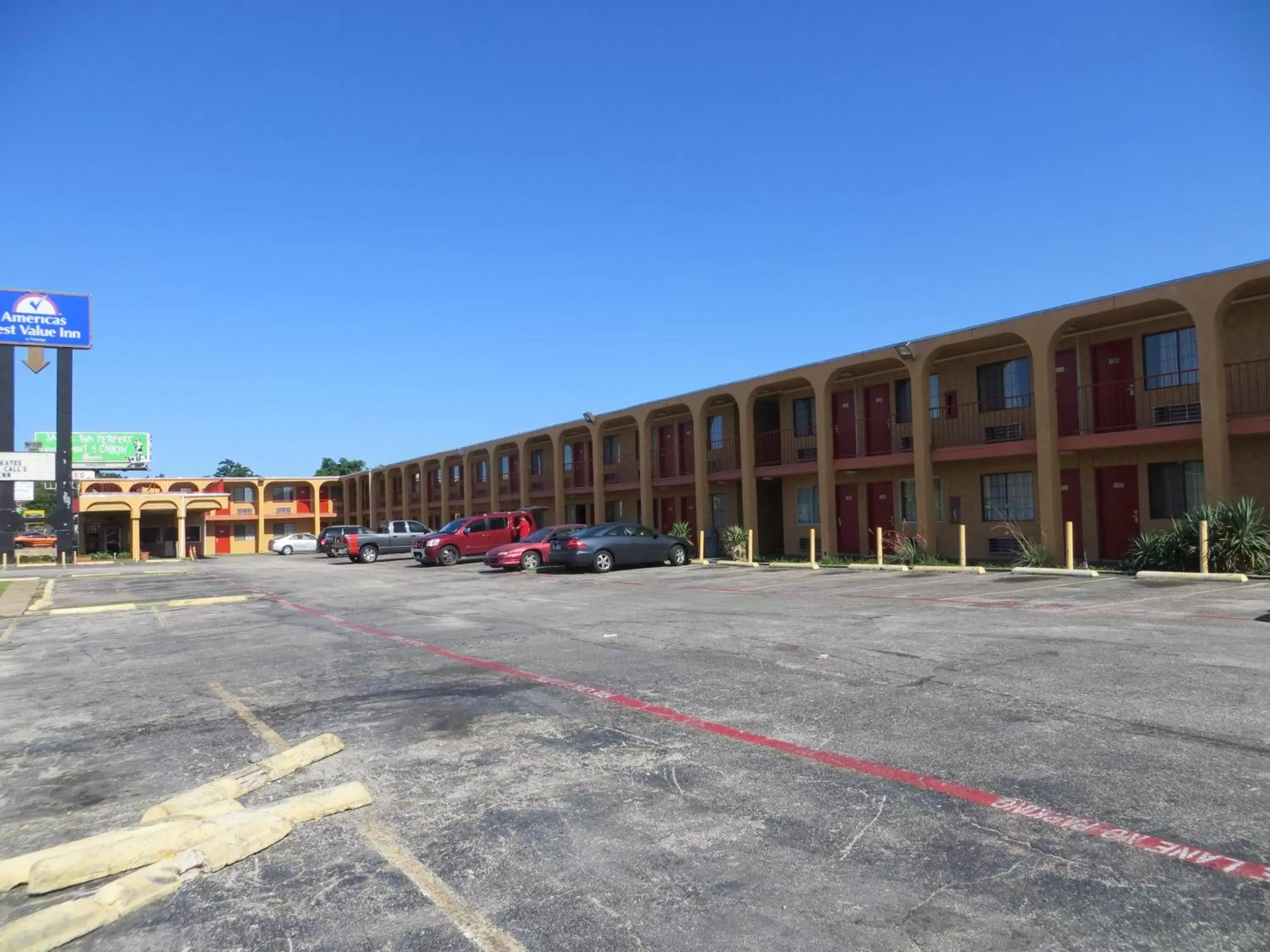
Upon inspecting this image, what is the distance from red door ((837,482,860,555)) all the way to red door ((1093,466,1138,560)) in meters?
7.22

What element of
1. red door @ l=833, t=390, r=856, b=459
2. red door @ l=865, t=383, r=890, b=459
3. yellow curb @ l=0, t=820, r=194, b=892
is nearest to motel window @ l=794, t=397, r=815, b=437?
red door @ l=833, t=390, r=856, b=459

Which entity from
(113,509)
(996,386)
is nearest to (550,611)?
(996,386)

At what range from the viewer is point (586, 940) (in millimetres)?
3195

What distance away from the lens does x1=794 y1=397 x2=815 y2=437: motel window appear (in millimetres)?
28094

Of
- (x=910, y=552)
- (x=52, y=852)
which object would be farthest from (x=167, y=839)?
(x=910, y=552)

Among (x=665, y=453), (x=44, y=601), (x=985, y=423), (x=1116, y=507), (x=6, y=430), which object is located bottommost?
(x=44, y=601)

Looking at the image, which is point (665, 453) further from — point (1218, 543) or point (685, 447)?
point (1218, 543)

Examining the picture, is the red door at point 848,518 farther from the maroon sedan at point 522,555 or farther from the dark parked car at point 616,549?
the maroon sedan at point 522,555

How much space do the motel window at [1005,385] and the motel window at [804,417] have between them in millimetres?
5966

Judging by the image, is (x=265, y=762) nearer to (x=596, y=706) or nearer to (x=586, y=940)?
(x=596, y=706)

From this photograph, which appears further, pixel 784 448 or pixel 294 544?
pixel 294 544

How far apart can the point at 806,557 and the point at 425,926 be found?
80.6 ft

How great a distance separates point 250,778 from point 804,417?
979 inches

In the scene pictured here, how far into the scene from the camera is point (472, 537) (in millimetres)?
31781
